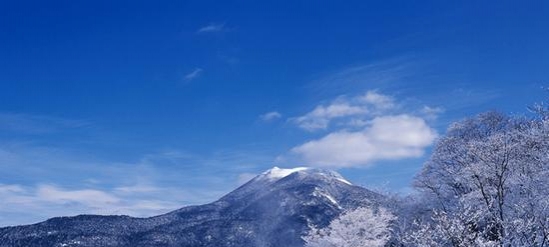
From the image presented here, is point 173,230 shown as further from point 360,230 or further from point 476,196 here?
point 476,196

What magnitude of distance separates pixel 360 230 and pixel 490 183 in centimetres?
2235

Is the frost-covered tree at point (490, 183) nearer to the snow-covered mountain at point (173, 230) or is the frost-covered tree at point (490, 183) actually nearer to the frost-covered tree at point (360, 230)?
the frost-covered tree at point (360, 230)

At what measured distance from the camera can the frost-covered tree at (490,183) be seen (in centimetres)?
3603

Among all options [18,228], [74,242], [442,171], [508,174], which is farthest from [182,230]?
[508,174]

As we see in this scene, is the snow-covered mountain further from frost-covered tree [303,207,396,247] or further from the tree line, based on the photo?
the tree line

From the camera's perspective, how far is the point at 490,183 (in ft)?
156

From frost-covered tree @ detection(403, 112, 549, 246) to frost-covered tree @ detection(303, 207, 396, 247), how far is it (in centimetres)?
674

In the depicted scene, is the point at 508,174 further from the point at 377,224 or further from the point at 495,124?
the point at 377,224

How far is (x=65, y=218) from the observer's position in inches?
5876

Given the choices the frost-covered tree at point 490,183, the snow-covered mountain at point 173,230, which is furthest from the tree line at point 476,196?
the snow-covered mountain at point 173,230

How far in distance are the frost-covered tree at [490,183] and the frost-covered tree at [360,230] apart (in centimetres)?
674

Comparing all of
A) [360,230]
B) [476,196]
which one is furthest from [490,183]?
[360,230]

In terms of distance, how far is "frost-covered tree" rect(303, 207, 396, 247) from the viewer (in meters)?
64.4

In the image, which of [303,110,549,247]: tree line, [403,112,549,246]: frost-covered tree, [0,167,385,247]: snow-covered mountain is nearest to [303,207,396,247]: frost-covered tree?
[303,110,549,247]: tree line
